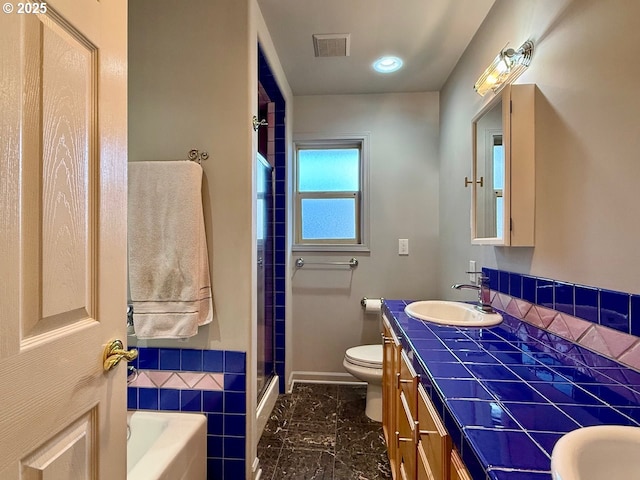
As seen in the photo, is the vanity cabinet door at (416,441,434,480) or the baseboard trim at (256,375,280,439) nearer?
the vanity cabinet door at (416,441,434,480)

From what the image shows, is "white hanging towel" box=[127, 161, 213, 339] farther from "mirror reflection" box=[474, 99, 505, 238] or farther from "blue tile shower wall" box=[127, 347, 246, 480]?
"mirror reflection" box=[474, 99, 505, 238]

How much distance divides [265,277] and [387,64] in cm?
172

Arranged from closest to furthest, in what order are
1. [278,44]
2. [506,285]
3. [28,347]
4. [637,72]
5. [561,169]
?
[28,347] < [637,72] < [561,169] < [506,285] < [278,44]

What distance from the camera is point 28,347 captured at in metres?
0.57

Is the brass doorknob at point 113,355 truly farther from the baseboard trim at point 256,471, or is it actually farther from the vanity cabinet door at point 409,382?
the baseboard trim at point 256,471

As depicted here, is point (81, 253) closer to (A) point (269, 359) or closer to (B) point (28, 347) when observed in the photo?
(B) point (28, 347)

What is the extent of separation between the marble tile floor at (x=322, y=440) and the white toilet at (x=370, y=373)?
76mm

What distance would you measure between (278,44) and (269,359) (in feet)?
7.00

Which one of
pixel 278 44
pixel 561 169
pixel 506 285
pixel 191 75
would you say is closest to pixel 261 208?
pixel 191 75

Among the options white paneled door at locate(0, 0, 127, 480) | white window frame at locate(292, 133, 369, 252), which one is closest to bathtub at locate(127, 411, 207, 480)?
white paneled door at locate(0, 0, 127, 480)

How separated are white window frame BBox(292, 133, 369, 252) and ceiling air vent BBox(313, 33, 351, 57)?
693 millimetres

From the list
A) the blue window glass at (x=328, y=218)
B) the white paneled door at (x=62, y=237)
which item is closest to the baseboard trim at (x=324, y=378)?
the blue window glass at (x=328, y=218)

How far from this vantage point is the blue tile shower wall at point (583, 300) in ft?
2.93

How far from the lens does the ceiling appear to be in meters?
1.77
